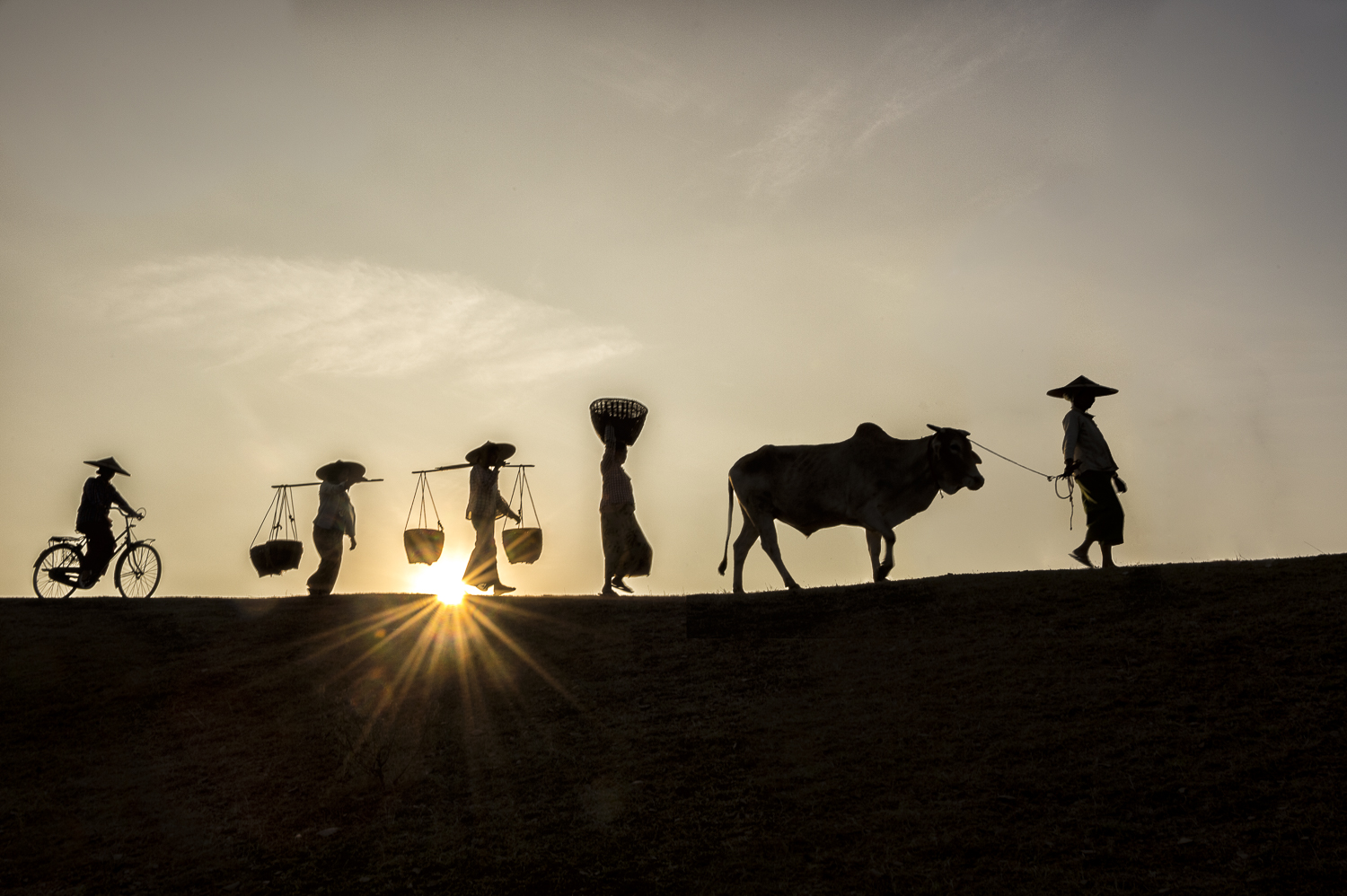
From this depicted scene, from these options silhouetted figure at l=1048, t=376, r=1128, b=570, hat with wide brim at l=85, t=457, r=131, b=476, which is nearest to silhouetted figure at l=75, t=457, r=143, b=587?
hat with wide brim at l=85, t=457, r=131, b=476

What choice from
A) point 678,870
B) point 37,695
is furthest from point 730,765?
point 37,695

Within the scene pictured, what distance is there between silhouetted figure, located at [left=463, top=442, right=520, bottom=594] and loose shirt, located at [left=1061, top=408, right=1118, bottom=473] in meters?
8.71

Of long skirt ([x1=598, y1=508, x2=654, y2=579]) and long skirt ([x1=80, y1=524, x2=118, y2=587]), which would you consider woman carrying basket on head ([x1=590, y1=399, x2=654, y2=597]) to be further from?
long skirt ([x1=80, y1=524, x2=118, y2=587])

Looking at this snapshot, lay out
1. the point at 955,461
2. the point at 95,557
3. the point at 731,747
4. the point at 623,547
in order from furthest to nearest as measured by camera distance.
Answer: the point at 95,557, the point at 623,547, the point at 955,461, the point at 731,747

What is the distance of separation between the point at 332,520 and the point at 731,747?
11060mm

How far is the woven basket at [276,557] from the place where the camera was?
18641mm

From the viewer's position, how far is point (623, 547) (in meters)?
18.2

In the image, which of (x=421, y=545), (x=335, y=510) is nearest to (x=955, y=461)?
(x=421, y=545)

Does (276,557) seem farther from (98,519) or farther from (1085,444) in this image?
(1085,444)

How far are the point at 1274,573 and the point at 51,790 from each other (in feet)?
42.1

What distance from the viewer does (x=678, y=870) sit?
8.16 meters

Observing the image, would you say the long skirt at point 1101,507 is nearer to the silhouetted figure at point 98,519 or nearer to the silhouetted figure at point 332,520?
the silhouetted figure at point 332,520

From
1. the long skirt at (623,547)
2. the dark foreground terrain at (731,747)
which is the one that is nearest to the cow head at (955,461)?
the dark foreground terrain at (731,747)

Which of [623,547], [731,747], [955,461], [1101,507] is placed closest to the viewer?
[731,747]
